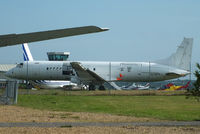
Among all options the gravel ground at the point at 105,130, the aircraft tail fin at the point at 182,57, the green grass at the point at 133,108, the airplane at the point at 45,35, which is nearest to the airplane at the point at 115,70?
the aircraft tail fin at the point at 182,57

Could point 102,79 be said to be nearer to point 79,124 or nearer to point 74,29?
point 79,124

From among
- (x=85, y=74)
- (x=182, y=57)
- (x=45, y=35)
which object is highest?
(x=182, y=57)

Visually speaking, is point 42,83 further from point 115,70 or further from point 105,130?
point 105,130

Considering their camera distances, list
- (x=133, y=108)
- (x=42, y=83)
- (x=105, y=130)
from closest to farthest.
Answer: (x=105, y=130), (x=133, y=108), (x=42, y=83)

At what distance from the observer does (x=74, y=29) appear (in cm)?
1048

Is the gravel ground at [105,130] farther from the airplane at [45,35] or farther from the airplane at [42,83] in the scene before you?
the airplane at [42,83]

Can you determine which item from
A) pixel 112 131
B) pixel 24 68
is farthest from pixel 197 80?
pixel 24 68

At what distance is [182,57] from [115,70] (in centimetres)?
826

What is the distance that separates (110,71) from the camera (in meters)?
48.7

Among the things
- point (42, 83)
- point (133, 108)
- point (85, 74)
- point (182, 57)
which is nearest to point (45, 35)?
point (133, 108)

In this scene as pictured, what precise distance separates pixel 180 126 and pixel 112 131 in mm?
2895

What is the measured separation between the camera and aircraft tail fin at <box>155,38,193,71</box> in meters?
48.3

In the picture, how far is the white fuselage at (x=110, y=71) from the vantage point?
47844 mm

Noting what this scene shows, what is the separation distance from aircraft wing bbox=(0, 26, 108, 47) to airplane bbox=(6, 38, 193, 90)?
119ft
